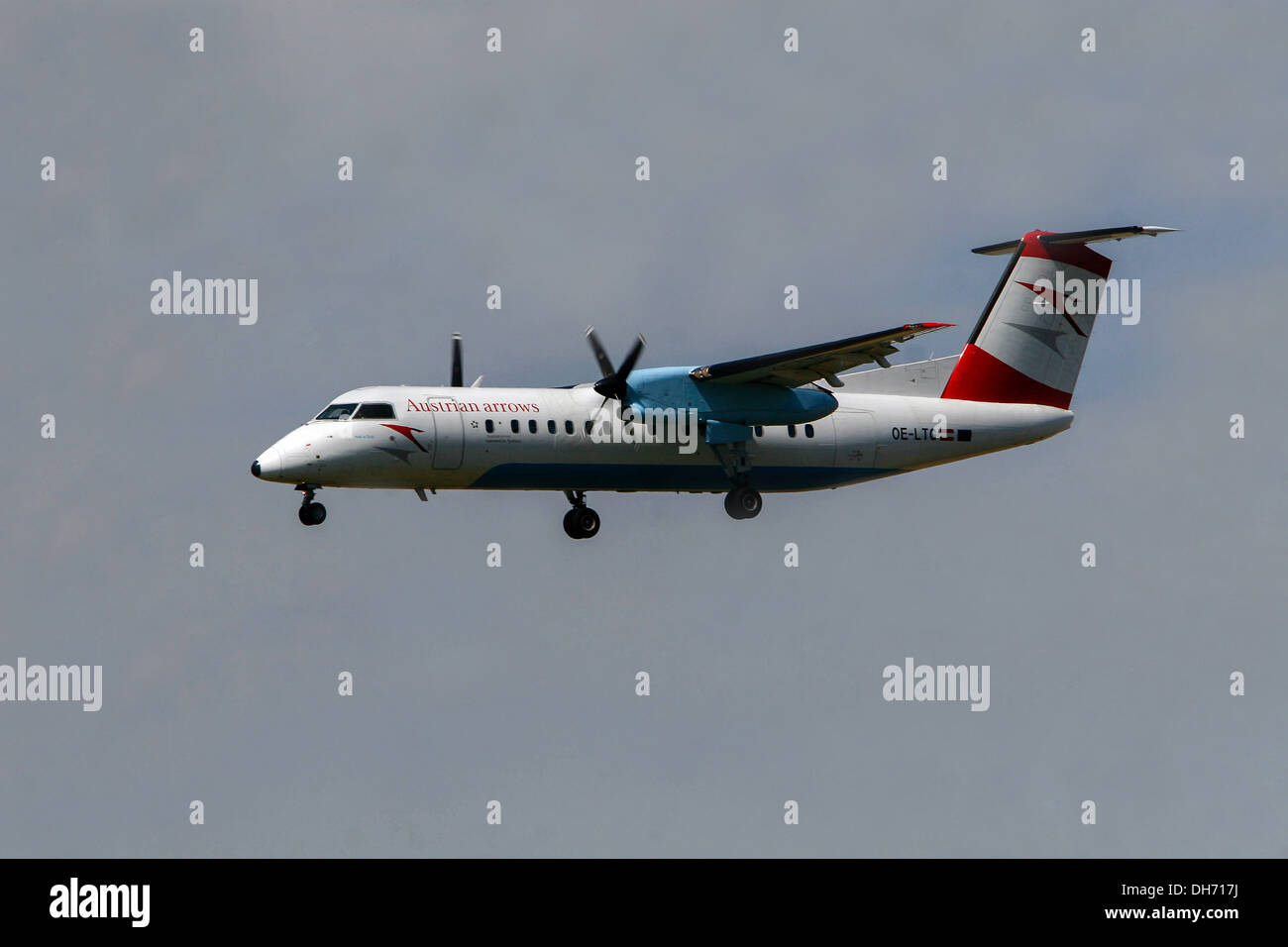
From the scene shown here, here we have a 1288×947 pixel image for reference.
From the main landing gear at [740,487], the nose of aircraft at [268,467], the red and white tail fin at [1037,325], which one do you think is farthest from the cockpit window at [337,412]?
the red and white tail fin at [1037,325]

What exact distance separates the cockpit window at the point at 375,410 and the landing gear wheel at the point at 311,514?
172 centimetres

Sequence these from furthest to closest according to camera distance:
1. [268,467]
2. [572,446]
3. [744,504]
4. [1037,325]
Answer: [1037,325]
[744,504]
[572,446]
[268,467]

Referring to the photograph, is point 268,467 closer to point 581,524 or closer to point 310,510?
point 310,510

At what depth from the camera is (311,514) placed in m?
32.7

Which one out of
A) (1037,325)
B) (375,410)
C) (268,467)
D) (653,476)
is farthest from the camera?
(1037,325)

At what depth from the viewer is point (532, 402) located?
3419 centimetres

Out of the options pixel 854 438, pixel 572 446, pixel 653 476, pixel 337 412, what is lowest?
pixel 653 476

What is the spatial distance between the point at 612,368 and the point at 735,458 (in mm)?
2800

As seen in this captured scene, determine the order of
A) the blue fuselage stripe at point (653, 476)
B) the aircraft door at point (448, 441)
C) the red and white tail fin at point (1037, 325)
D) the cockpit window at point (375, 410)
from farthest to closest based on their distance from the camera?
the red and white tail fin at point (1037, 325)
the blue fuselage stripe at point (653, 476)
the aircraft door at point (448, 441)
the cockpit window at point (375, 410)

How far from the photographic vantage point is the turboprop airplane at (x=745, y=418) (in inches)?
1308

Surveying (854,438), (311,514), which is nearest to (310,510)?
(311,514)

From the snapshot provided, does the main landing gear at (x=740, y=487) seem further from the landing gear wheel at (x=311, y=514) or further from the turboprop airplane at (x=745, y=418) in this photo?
the landing gear wheel at (x=311, y=514)

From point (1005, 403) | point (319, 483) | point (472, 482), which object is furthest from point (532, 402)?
point (1005, 403)

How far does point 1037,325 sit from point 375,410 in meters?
13.7
